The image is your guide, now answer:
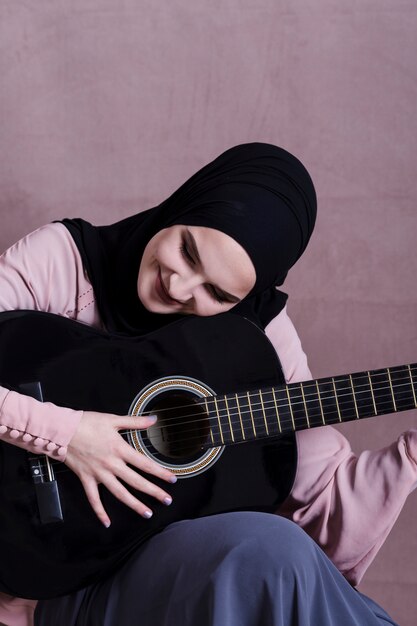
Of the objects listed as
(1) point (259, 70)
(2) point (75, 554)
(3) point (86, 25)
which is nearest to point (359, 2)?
(1) point (259, 70)

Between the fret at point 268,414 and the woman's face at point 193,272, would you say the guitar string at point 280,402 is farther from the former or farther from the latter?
the woman's face at point 193,272

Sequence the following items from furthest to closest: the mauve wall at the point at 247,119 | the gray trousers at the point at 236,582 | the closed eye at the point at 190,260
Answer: the mauve wall at the point at 247,119 < the closed eye at the point at 190,260 < the gray trousers at the point at 236,582

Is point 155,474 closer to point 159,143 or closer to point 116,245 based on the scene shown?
point 116,245

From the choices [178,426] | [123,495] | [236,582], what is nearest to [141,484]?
[123,495]

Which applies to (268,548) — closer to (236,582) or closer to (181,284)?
(236,582)

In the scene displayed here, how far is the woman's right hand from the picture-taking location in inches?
53.9

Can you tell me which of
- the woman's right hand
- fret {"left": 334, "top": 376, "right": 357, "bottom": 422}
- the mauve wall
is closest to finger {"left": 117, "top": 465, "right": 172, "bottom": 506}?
the woman's right hand

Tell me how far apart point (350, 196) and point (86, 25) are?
793 mm

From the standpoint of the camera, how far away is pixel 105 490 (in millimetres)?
1413

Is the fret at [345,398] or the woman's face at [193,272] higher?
the woman's face at [193,272]

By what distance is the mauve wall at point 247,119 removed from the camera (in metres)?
2.20

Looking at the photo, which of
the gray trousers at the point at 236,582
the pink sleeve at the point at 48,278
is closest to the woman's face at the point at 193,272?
the pink sleeve at the point at 48,278

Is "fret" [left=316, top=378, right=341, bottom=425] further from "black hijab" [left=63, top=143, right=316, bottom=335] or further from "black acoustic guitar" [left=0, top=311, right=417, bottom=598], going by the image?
"black hijab" [left=63, top=143, right=316, bottom=335]

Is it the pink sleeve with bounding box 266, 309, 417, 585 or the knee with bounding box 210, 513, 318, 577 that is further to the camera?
the pink sleeve with bounding box 266, 309, 417, 585
